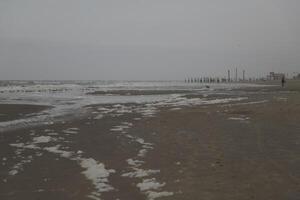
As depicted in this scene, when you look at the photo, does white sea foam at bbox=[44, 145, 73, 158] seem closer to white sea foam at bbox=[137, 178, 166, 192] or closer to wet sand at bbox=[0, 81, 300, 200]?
wet sand at bbox=[0, 81, 300, 200]

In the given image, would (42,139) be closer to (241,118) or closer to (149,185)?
(149,185)

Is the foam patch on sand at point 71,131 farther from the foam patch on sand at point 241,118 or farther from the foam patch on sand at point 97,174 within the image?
the foam patch on sand at point 241,118

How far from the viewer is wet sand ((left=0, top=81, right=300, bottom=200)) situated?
26.2 ft

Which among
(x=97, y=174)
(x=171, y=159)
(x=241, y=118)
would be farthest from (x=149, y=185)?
(x=241, y=118)

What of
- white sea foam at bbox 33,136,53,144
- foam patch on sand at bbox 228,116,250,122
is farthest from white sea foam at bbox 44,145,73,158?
foam patch on sand at bbox 228,116,250,122

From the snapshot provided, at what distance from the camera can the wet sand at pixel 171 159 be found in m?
7.97

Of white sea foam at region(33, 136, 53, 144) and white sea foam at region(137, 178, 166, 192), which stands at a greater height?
white sea foam at region(137, 178, 166, 192)

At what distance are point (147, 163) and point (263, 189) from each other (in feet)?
11.7

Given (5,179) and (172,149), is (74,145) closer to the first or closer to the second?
(172,149)

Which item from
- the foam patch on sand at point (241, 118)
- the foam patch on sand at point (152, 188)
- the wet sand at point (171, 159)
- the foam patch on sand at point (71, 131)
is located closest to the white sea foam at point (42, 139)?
the wet sand at point (171, 159)

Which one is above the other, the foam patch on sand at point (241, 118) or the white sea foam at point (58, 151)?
the foam patch on sand at point (241, 118)

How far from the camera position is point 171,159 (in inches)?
432

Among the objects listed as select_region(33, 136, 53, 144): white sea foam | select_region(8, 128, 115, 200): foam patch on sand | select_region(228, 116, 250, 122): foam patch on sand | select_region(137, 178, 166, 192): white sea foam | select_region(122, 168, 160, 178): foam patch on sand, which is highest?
select_region(228, 116, 250, 122): foam patch on sand

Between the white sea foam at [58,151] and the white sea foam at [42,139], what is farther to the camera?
the white sea foam at [42,139]
